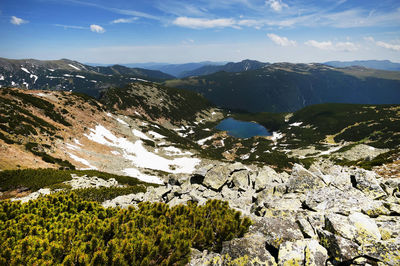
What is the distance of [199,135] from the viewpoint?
144 metres

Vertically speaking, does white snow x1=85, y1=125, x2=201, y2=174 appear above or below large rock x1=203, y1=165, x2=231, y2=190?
below

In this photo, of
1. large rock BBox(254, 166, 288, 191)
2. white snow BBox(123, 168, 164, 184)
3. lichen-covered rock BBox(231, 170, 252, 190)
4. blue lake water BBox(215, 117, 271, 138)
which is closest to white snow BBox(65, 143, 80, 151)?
white snow BBox(123, 168, 164, 184)

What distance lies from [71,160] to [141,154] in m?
24.3

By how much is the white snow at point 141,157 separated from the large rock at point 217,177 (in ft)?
120

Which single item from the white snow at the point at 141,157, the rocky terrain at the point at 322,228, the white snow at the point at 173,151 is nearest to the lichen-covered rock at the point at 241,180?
the rocky terrain at the point at 322,228

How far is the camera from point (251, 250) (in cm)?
775

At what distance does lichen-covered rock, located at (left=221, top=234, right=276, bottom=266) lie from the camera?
24.4 ft

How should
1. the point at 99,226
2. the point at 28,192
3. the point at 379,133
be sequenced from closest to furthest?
the point at 99,226 < the point at 28,192 < the point at 379,133

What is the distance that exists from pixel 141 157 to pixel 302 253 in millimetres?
58786

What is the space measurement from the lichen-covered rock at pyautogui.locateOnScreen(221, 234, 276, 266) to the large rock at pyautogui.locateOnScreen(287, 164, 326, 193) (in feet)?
24.2

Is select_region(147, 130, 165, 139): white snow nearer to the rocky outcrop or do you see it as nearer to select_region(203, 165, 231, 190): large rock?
select_region(203, 165, 231, 190): large rock

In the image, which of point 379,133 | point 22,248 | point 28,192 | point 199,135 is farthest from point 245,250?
point 379,133

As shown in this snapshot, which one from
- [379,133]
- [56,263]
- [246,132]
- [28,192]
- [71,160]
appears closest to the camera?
[56,263]

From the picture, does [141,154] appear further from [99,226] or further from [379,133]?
[379,133]
